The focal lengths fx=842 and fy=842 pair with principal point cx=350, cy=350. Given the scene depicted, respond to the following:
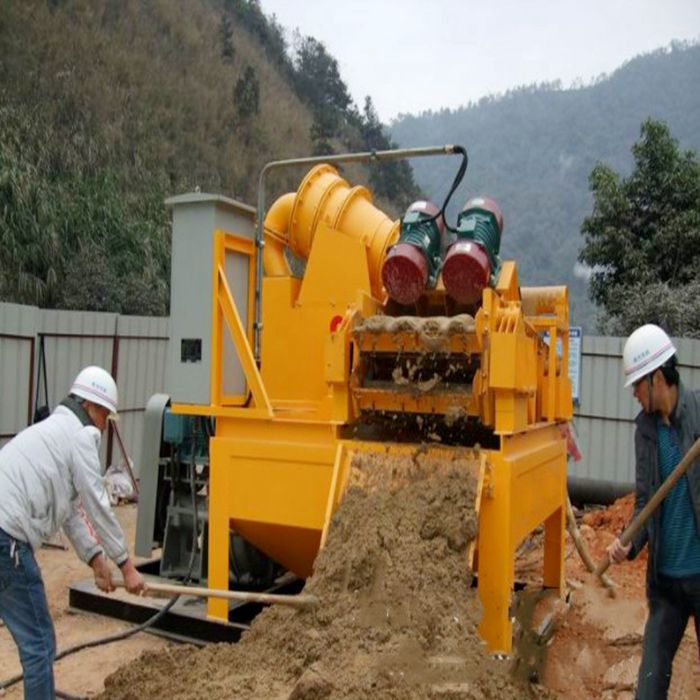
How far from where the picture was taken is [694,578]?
3.39m

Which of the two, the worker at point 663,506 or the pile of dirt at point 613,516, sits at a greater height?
the worker at point 663,506

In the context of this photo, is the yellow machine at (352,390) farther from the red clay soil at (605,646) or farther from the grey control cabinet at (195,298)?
the red clay soil at (605,646)

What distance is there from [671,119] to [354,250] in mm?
95724

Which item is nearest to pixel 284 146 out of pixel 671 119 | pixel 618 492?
pixel 618 492

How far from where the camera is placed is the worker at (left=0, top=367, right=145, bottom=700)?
3527mm

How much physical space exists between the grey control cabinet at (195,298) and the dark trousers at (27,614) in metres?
1.38

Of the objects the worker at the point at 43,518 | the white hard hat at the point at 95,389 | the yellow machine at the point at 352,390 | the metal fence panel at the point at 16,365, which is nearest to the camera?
the worker at the point at 43,518

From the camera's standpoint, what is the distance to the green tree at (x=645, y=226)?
13750mm

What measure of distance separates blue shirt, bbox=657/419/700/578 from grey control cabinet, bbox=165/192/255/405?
2.38m

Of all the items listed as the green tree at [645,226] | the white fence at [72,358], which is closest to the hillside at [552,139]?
the green tree at [645,226]

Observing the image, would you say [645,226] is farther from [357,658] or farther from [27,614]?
[27,614]

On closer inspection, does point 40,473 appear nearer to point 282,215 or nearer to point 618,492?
point 282,215

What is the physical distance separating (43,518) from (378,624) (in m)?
1.52

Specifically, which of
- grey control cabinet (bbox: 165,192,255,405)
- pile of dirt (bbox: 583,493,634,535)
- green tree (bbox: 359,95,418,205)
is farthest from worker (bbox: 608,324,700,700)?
green tree (bbox: 359,95,418,205)
